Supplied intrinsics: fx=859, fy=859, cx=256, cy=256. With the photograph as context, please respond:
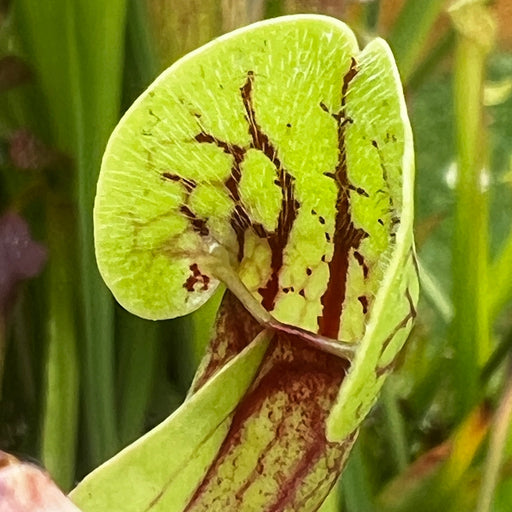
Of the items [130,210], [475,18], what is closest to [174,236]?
[130,210]

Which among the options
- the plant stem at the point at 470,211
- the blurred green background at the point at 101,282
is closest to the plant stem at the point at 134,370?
the blurred green background at the point at 101,282

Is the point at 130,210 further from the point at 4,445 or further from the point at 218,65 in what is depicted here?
the point at 4,445

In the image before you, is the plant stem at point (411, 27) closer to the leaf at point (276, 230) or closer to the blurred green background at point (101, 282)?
the blurred green background at point (101, 282)

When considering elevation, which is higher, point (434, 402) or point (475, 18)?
point (475, 18)

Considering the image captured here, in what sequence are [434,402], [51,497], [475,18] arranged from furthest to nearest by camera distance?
[434,402] → [475,18] → [51,497]

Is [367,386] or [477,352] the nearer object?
[367,386]

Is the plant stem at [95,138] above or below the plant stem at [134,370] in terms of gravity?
above

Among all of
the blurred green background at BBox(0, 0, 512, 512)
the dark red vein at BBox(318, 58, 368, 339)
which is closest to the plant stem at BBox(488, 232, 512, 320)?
the blurred green background at BBox(0, 0, 512, 512)
